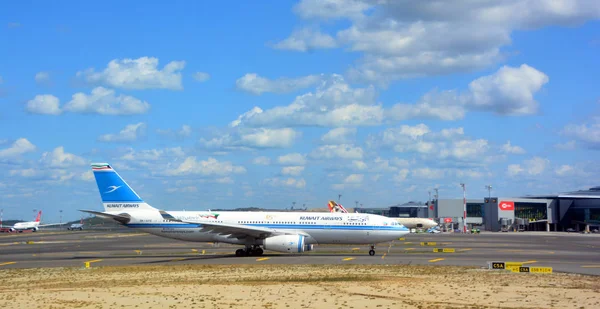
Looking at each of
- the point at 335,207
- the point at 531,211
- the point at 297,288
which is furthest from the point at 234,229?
the point at 531,211

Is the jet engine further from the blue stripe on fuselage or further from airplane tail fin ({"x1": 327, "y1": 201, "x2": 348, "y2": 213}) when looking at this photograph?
airplane tail fin ({"x1": 327, "y1": 201, "x2": 348, "y2": 213})

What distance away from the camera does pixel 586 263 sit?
39438 mm

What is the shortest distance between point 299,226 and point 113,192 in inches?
571

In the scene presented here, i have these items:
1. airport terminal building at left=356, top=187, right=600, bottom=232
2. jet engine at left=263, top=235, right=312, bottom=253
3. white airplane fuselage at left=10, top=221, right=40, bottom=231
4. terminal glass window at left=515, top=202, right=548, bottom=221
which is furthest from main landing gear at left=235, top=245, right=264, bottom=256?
white airplane fuselage at left=10, top=221, right=40, bottom=231

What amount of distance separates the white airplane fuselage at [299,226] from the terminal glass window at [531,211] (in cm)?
10701

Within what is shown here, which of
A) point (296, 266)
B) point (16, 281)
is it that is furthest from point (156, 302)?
point (296, 266)

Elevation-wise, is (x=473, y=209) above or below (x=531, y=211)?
above

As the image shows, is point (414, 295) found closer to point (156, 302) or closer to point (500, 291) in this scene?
point (500, 291)

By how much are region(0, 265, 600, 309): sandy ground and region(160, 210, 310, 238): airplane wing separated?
8432mm

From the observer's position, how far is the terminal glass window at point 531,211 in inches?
5625

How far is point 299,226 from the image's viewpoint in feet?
148

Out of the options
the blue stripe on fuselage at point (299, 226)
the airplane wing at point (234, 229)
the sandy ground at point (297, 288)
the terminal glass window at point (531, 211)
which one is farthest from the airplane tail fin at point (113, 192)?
the terminal glass window at point (531, 211)

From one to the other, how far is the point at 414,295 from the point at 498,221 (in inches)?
4916

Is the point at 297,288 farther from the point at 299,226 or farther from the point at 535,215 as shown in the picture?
the point at 535,215
